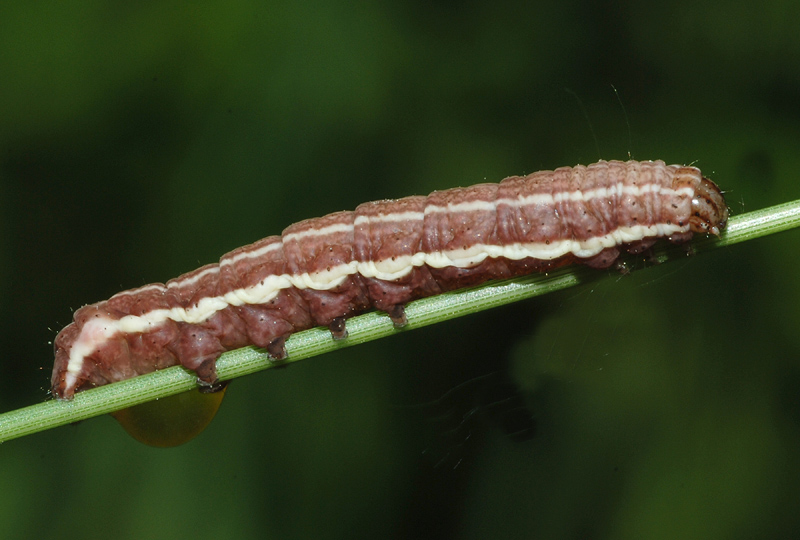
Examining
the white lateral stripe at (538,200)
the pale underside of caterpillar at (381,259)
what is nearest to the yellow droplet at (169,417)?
the pale underside of caterpillar at (381,259)

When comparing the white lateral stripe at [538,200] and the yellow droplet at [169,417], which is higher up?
the white lateral stripe at [538,200]

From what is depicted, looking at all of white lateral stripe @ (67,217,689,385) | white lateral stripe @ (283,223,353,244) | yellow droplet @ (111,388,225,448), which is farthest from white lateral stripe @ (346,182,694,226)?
yellow droplet @ (111,388,225,448)

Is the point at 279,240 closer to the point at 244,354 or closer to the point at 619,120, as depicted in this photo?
the point at 244,354

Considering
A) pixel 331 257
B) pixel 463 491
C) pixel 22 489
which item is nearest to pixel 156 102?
pixel 331 257

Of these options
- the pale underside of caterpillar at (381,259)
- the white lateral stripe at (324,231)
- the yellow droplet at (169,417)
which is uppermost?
the white lateral stripe at (324,231)

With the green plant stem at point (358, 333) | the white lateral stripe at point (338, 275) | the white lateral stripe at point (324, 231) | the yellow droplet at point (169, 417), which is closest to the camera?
the green plant stem at point (358, 333)

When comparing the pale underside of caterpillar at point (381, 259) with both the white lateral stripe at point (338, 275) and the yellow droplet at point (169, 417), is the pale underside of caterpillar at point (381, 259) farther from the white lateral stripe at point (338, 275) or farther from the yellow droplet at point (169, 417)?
the yellow droplet at point (169, 417)

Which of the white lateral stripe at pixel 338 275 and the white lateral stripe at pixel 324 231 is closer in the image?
the white lateral stripe at pixel 338 275
